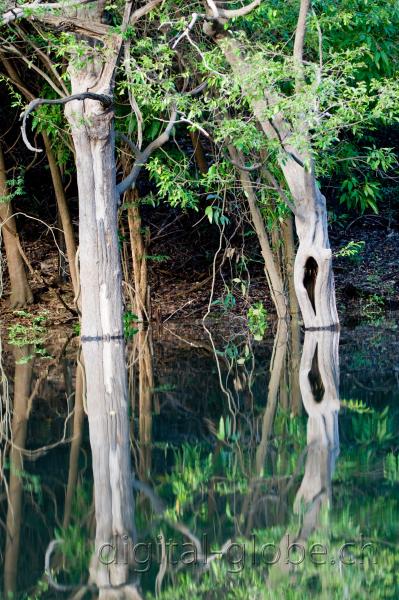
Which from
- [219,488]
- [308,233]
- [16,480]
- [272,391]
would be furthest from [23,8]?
[219,488]

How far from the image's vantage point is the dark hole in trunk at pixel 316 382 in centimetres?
667

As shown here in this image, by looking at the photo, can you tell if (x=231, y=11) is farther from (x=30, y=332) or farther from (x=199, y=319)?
(x=199, y=319)

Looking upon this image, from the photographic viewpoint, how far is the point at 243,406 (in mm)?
6512

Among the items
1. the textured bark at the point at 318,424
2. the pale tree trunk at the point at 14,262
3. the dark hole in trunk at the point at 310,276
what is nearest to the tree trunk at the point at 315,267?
the dark hole in trunk at the point at 310,276

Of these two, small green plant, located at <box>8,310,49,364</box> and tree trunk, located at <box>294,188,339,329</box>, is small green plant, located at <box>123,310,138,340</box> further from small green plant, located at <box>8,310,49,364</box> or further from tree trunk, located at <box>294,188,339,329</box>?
tree trunk, located at <box>294,188,339,329</box>

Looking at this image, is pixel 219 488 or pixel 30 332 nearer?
pixel 219 488

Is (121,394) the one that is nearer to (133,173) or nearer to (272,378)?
(272,378)

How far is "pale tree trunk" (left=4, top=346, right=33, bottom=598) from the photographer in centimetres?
346

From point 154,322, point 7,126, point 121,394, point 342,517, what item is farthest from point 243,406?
point 7,126

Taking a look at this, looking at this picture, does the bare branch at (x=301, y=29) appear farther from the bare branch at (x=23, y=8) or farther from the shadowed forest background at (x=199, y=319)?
the bare branch at (x=23, y=8)

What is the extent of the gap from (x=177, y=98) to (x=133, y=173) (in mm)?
1393

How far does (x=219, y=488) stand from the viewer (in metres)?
4.33

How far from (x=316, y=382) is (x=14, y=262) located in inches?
319

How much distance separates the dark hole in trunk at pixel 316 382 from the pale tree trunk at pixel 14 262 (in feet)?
22.7
